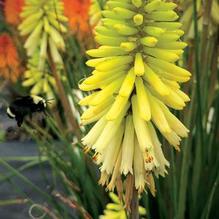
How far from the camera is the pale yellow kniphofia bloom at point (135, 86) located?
1163mm

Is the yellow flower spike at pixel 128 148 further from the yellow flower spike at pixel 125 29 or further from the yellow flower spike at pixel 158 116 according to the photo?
the yellow flower spike at pixel 125 29

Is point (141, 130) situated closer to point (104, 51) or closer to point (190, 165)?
point (104, 51)

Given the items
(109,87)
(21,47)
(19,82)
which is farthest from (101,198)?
(19,82)

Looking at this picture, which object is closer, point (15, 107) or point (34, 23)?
point (15, 107)

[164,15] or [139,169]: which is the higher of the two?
[164,15]

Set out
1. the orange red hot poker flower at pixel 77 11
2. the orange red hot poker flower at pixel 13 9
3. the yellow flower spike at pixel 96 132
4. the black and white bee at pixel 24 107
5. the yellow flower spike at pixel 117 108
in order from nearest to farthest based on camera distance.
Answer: the yellow flower spike at pixel 117 108, the yellow flower spike at pixel 96 132, the black and white bee at pixel 24 107, the orange red hot poker flower at pixel 77 11, the orange red hot poker flower at pixel 13 9

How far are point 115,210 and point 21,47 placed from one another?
240 cm

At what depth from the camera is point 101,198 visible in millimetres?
2135

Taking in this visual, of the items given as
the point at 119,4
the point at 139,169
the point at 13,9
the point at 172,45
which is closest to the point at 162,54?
the point at 172,45

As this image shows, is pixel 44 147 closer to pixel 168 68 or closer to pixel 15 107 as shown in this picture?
pixel 15 107

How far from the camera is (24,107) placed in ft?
5.57

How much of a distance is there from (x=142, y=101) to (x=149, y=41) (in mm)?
116

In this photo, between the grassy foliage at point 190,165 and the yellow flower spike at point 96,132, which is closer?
the yellow flower spike at point 96,132

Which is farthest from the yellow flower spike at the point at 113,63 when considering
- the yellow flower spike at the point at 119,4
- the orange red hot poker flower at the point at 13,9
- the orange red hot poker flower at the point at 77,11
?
the orange red hot poker flower at the point at 13,9
